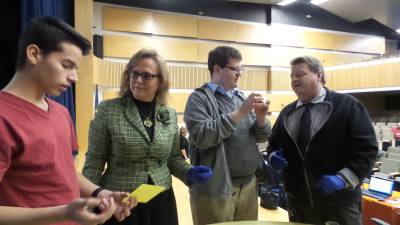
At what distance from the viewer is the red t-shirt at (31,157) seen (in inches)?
36.5

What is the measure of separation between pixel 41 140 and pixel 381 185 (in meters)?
3.74

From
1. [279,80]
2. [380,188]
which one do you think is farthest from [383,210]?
[279,80]

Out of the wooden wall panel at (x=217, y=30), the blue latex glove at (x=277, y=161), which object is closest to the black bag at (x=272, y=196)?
the blue latex glove at (x=277, y=161)

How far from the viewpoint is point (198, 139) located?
1.93m

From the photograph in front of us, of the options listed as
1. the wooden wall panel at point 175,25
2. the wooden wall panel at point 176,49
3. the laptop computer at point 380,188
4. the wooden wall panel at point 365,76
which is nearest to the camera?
the laptop computer at point 380,188

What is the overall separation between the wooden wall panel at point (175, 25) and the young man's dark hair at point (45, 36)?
9.55 meters

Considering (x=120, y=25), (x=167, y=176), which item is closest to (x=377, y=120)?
(x=120, y=25)

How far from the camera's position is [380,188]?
3.64 metres

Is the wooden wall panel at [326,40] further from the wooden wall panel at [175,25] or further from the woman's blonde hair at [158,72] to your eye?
the woman's blonde hair at [158,72]

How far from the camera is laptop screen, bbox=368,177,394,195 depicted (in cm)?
357

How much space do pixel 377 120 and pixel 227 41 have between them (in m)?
7.95

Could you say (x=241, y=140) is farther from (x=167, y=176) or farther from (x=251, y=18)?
(x=251, y=18)

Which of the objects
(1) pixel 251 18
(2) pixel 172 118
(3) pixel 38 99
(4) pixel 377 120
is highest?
(1) pixel 251 18

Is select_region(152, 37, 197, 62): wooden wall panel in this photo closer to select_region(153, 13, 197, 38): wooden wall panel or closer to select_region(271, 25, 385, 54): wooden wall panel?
select_region(153, 13, 197, 38): wooden wall panel
